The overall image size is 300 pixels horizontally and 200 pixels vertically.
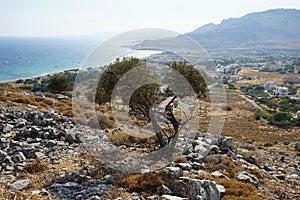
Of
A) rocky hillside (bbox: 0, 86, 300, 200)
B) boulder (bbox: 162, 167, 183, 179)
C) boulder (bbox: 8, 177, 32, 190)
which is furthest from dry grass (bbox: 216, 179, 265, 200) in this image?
boulder (bbox: 8, 177, 32, 190)

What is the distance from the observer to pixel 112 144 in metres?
14.9

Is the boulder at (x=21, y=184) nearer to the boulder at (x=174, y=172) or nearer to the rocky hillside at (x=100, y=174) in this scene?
the rocky hillside at (x=100, y=174)

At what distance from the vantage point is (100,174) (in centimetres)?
1068

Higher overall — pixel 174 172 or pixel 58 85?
pixel 174 172

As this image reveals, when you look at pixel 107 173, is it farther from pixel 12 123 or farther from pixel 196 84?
pixel 12 123

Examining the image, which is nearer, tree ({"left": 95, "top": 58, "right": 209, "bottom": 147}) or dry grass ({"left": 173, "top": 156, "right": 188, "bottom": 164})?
dry grass ({"left": 173, "top": 156, "right": 188, "bottom": 164})

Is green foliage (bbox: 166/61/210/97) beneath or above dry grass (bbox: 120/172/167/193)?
above

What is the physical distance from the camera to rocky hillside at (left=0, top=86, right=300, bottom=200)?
9.02 meters

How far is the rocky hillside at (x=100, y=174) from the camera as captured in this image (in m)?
9.02

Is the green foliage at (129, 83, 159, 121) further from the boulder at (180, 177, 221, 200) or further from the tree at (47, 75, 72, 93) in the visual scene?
the tree at (47, 75, 72, 93)

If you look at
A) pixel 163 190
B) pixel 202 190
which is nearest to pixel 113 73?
pixel 163 190

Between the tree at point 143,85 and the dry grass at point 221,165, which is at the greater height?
the tree at point 143,85

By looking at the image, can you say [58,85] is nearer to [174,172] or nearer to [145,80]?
[145,80]

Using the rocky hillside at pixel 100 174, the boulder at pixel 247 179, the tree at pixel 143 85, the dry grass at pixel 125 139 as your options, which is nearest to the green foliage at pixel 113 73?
the tree at pixel 143 85
